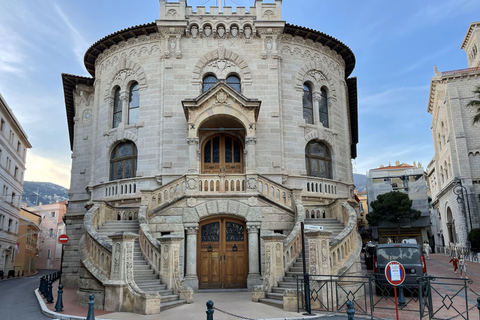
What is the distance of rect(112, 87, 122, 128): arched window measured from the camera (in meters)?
25.2

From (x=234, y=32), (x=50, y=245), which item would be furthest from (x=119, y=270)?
(x=50, y=245)

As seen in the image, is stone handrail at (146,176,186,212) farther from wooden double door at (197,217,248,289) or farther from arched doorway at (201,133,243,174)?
arched doorway at (201,133,243,174)

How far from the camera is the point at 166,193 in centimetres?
1838

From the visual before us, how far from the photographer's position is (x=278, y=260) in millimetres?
14555

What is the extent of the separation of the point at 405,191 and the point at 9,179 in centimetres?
5608

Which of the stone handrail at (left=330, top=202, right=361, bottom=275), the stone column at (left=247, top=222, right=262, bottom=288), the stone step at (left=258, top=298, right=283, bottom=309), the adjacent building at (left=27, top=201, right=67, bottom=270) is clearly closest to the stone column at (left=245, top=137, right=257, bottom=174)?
the stone column at (left=247, top=222, right=262, bottom=288)

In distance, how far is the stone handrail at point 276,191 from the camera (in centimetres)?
1844

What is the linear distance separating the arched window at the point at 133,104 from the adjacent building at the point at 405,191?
46.3 meters

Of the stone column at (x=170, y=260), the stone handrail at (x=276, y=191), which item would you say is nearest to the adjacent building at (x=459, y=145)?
the stone handrail at (x=276, y=191)

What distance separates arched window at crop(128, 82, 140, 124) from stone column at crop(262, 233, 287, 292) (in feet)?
44.1

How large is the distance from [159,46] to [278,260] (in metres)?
15.7

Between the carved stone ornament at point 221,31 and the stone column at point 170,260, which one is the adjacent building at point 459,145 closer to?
the carved stone ornament at point 221,31

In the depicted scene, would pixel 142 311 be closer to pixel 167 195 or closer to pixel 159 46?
pixel 167 195

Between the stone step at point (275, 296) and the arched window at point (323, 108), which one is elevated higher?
the arched window at point (323, 108)
